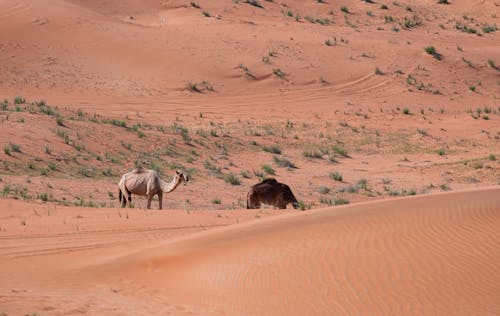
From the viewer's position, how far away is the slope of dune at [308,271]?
8297 mm

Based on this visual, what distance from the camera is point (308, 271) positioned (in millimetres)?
9297

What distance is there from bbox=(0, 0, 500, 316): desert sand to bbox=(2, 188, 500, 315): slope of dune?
3 cm

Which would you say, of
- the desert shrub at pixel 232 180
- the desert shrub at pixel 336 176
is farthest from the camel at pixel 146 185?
the desert shrub at pixel 336 176

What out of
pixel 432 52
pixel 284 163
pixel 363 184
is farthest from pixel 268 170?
pixel 432 52

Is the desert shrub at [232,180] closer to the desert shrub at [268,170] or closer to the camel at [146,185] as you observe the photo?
the desert shrub at [268,170]

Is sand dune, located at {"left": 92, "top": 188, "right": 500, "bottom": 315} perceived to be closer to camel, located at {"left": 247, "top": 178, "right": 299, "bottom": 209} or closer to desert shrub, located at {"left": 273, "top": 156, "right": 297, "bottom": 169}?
camel, located at {"left": 247, "top": 178, "right": 299, "bottom": 209}

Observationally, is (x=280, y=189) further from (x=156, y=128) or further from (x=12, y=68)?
(x=12, y=68)

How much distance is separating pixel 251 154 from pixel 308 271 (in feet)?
64.4

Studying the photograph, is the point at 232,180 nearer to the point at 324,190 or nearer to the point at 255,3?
the point at 324,190

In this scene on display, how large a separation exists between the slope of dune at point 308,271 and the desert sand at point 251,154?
33mm

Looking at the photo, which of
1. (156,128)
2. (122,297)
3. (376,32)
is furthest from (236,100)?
(122,297)

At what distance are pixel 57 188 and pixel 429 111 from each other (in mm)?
19875

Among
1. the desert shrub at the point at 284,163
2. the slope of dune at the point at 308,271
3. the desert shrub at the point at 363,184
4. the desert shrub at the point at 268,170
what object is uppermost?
the desert shrub at the point at 284,163

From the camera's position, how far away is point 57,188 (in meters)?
21.3
